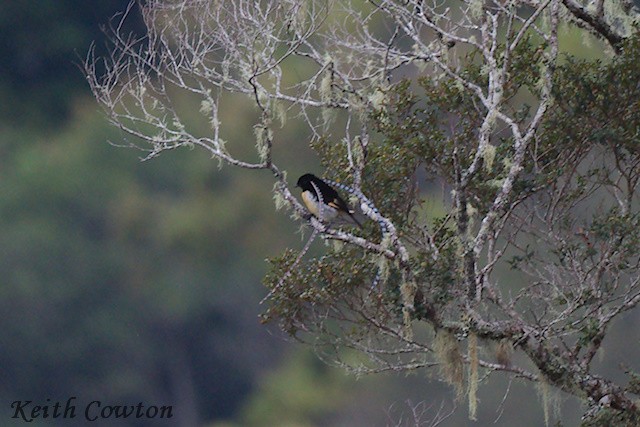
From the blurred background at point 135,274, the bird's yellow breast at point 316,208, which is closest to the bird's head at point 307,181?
the bird's yellow breast at point 316,208

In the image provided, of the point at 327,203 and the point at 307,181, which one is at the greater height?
the point at 307,181

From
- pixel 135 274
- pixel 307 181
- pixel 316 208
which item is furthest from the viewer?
pixel 135 274

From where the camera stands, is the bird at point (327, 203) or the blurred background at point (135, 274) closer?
the bird at point (327, 203)

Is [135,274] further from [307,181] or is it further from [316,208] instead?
[316,208]

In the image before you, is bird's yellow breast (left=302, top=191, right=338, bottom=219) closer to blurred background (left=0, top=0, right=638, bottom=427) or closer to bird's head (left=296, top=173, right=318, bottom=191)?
bird's head (left=296, top=173, right=318, bottom=191)

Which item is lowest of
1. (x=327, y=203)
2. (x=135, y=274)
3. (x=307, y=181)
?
(x=327, y=203)

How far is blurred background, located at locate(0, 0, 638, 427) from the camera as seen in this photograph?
14820 mm

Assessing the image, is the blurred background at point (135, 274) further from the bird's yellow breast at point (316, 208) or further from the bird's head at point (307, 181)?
the bird's yellow breast at point (316, 208)

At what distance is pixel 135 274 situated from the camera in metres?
16.4

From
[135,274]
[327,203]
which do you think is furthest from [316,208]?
[135,274]

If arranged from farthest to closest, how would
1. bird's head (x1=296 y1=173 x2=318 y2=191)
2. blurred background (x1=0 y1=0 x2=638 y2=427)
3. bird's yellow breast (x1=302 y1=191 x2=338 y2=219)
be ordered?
blurred background (x1=0 y1=0 x2=638 y2=427)
bird's head (x1=296 y1=173 x2=318 y2=191)
bird's yellow breast (x1=302 y1=191 x2=338 y2=219)

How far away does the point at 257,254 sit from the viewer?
1559 cm

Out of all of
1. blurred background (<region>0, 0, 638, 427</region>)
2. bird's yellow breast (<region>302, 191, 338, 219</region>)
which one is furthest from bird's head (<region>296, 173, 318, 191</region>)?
blurred background (<region>0, 0, 638, 427</region>)

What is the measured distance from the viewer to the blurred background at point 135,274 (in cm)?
1482
